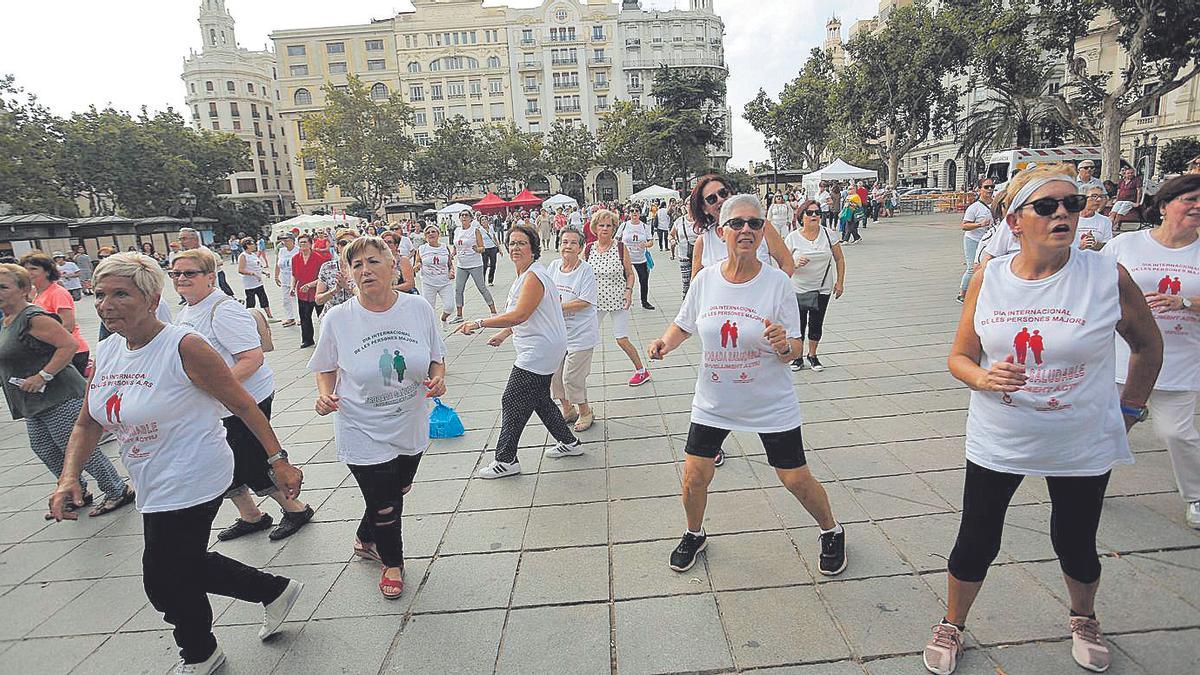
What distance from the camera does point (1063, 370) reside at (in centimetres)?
212

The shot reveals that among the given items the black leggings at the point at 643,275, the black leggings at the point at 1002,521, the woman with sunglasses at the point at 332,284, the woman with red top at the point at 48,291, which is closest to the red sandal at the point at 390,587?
the black leggings at the point at 1002,521

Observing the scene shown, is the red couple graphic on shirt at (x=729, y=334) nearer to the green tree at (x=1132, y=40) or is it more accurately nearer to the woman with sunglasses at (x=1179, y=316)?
the woman with sunglasses at (x=1179, y=316)

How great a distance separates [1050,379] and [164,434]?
3.26m

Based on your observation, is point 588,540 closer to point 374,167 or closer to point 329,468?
point 329,468

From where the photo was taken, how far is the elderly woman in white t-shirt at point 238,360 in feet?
11.7

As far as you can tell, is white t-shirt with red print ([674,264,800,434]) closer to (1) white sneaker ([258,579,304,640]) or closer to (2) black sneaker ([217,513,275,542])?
(1) white sneaker ([258,579,304,640])

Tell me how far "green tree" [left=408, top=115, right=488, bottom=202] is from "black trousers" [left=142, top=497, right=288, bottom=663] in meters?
54.9

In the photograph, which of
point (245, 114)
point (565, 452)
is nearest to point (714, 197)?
point (565, 452)

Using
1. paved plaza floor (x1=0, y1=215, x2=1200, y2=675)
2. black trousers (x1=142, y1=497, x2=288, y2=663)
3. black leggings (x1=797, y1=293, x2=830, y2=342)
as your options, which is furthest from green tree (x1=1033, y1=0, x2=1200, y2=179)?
black trousers (x1=142, y1=497, x2=288, y2=663)

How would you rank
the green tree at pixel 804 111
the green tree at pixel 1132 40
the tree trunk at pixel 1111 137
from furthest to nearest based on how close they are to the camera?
the green tree at pixel 804 111, the tree trunk at pixel 1111 137, the green tree at pixel 1132 40

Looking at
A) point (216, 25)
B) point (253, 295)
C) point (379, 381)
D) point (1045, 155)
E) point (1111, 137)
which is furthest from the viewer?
point (216, 25)

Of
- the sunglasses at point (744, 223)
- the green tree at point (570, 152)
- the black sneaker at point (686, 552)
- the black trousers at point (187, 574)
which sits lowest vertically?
the black sneaker at point (686, 552)

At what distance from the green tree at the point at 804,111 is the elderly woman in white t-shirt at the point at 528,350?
30.4 m

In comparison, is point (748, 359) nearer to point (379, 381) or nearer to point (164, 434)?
point (379, 381)
